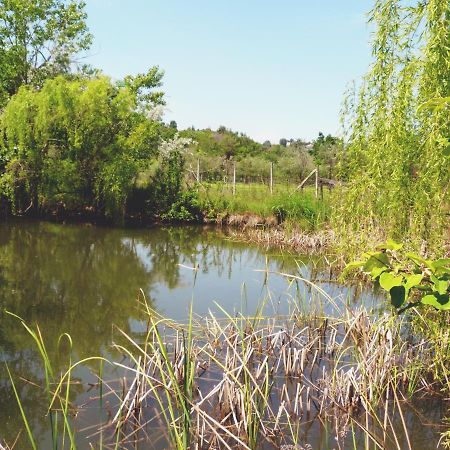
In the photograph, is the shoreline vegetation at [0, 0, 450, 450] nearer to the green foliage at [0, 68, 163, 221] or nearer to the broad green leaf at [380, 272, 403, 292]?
the broad green leaf at [380, 272, 403, 292]

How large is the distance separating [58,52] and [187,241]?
13.9 m

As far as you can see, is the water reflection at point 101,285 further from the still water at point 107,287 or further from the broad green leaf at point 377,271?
the broad green leaf at point 377,271

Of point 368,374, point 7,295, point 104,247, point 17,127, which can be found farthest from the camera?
point 17,127

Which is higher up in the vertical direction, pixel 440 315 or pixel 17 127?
pixel 17 127

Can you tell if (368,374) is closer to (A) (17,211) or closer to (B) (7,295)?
(B) (7,295)

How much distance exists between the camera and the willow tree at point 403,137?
12.6 ft

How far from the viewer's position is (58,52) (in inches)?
885

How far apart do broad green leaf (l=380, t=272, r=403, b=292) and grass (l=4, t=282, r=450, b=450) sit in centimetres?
148

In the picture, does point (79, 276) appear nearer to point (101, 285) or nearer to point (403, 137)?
point (101, 285)

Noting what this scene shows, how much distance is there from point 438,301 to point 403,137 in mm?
2884

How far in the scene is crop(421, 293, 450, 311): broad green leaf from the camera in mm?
1549

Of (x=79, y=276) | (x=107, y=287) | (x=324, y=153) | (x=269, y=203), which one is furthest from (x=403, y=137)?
(x=324, y=153)

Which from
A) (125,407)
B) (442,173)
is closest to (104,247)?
(125,407)

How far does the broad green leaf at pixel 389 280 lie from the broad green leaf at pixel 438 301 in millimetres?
135
